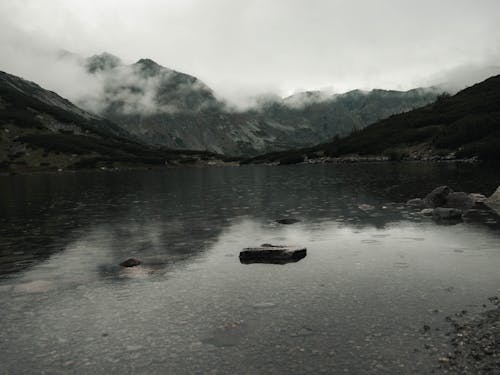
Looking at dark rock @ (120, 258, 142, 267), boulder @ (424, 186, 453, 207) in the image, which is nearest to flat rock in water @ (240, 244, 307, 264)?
dark rock @ (120, 258, 142, 267)

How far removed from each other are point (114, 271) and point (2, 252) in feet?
38.0

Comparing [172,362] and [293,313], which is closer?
[172,362]

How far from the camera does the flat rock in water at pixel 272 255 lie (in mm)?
26805

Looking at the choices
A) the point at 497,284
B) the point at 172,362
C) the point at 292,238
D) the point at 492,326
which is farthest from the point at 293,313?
the point at 292,238

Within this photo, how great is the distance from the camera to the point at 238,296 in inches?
800

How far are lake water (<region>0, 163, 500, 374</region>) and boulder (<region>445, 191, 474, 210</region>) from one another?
6.00 meters

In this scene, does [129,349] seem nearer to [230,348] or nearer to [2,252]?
[230,348]

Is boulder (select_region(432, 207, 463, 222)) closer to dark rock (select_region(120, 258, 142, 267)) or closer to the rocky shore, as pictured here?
the rocky shore

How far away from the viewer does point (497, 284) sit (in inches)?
826

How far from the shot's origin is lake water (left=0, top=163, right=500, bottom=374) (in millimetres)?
14227

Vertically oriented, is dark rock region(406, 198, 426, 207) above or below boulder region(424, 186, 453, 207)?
below

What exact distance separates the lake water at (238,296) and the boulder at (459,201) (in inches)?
236

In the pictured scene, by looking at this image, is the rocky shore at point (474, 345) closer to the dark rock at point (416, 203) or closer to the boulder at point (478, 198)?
the dark rock at point (416, 203)

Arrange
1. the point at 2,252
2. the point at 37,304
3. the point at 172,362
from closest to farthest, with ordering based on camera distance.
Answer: the point at 172,362 → the point at 37,304 → the point at 2,252
